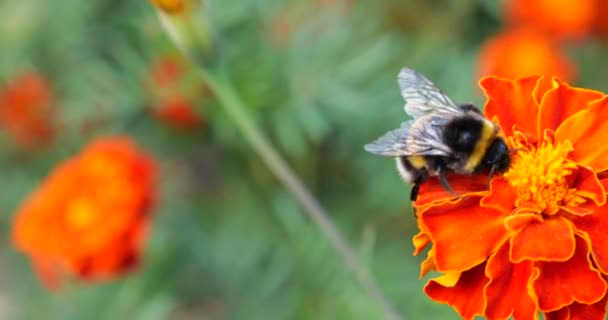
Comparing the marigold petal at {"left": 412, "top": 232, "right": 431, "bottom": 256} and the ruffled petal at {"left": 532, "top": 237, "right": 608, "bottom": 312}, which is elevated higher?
the marigold petal at {"left": 412, "top": 232, "right": 431, "bottom": 256}

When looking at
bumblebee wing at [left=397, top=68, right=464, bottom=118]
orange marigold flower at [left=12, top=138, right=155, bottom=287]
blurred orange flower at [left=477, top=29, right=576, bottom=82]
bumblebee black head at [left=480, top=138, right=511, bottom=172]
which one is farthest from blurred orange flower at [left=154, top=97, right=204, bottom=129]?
bumblebee black head at [left=480, top=138, right=511, bottom=172]

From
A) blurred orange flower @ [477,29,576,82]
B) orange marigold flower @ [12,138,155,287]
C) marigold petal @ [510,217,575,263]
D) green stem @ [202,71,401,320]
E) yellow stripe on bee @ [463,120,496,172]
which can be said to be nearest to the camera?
marigold petal @ [510,217,575,263]

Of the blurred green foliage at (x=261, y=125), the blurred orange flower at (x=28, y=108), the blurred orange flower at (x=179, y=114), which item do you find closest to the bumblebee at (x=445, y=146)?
the blurred green foliage at (x=261, y=125)

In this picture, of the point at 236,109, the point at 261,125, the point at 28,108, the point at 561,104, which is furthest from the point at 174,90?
the point at 561,104

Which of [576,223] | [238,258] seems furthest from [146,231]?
[576,223]

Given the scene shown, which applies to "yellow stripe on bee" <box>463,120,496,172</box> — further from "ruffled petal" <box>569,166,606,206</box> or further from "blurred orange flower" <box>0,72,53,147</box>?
"blurred orange flower" <box>0,72,53,147</box>

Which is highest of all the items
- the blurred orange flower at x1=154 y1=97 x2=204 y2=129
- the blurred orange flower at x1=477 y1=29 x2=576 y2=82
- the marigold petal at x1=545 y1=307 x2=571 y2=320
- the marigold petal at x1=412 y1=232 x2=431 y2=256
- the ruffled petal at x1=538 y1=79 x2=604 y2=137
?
the blurred orange flower at x1=154 y1=97 x2=204 y2=129

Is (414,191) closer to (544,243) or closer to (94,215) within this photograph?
(544,243)
